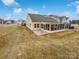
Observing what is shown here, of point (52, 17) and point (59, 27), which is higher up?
point (52, 17)

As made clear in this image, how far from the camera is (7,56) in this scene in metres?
15.1

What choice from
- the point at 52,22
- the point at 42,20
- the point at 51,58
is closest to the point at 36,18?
the point at 42,20

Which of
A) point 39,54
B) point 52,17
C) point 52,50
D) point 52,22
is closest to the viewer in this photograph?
point 39,54

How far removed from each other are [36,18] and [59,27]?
9.56m

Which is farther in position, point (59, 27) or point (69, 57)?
point (59, 27)

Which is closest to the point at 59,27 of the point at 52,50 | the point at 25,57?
the point at 52,50

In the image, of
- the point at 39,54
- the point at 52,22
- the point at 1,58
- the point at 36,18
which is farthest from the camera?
the point at 52,22

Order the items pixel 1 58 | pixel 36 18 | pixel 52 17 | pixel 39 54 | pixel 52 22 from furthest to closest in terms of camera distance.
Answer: pixel 52 17, pixel 52 22, pixel 36 18, pixel 39 54, pixel 1 58

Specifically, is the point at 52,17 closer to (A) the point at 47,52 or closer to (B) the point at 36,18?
(B) the point at 36,18

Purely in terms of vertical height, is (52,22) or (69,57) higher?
(52,22)

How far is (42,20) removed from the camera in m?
45.1

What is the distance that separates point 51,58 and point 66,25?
4021cm

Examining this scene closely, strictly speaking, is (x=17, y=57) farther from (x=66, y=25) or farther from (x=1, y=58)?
(x=66, y=25)

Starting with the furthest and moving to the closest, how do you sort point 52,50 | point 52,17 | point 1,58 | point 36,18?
point 52,17 → point 36,18 → point 52,50 → point 1,58
